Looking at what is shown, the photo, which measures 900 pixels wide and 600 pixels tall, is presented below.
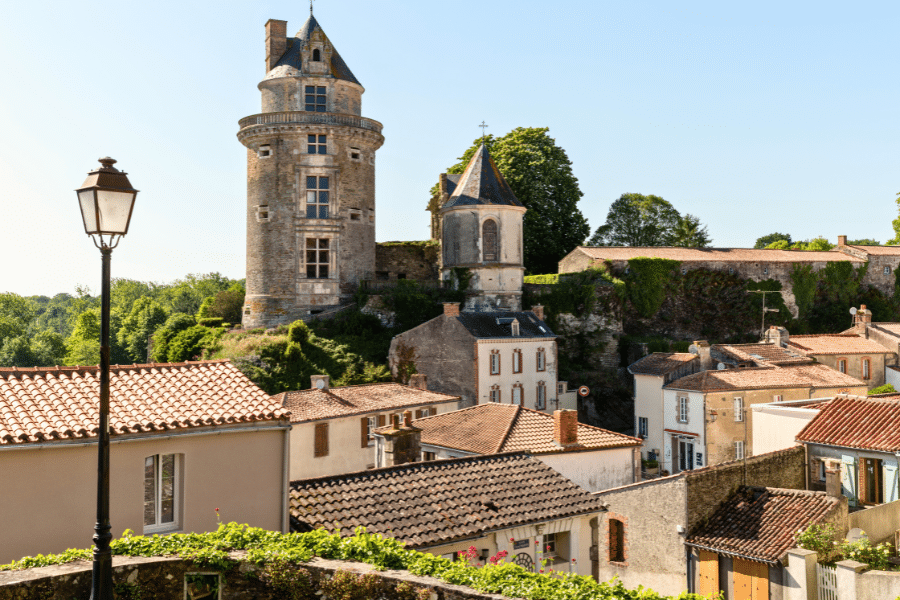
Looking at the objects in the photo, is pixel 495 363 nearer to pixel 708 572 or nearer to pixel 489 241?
pixel 489 241

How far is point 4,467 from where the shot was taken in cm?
971

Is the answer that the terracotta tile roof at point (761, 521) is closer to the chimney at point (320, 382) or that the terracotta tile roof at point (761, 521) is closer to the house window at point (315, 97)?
the chimney at point (320, 382)

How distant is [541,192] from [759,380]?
20605 millimetres

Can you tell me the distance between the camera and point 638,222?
63.7 m

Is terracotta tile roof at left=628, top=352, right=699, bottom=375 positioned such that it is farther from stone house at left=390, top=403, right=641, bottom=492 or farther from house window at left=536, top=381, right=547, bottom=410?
stone house at left=390, top=403, right=641, bottom=492

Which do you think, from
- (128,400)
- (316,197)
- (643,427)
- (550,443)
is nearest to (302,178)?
(316,197)

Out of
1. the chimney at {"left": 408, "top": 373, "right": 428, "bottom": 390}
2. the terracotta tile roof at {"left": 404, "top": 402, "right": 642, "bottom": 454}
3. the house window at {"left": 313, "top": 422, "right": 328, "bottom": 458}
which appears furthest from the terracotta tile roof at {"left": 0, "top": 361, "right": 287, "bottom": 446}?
the chimney at {"left": 408, "top": 373, "right": 428, "bottom": 390}

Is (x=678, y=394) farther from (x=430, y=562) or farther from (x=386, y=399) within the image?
(x=430, y=562)

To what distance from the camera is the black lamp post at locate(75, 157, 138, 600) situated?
6574 mm

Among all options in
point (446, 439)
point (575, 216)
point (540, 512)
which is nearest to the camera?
point (540, 512)

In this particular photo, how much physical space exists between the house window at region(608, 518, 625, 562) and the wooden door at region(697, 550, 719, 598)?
2.10m

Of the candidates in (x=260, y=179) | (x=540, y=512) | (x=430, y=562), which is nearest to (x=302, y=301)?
(x=260, y=179)

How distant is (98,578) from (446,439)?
15653mm

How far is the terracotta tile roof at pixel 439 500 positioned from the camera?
41.0 feet
